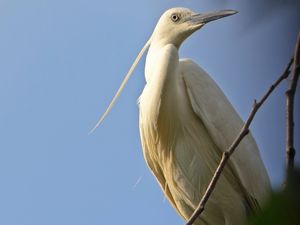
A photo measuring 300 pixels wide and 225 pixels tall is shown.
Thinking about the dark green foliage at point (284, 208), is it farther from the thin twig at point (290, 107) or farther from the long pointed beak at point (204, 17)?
the long pointed beak at point (204, 17)

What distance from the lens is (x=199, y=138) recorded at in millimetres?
3621

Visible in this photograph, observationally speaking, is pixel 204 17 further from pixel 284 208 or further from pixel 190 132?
pixel 284 208

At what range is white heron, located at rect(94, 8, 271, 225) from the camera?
350 centimetres

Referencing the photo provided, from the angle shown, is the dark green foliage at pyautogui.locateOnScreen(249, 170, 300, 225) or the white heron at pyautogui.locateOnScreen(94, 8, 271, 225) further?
the white heron at pyautogui.locateOnScreen(94, 8, 271, 225)

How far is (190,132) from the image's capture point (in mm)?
3656

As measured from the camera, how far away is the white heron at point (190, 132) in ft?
11.5

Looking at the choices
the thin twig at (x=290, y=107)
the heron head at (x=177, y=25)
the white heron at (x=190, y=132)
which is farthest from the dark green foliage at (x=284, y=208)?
the heron head at (x=177, y=25)

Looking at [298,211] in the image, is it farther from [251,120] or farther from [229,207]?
[229,207]

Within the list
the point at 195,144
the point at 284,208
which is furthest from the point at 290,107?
the point at 195,144

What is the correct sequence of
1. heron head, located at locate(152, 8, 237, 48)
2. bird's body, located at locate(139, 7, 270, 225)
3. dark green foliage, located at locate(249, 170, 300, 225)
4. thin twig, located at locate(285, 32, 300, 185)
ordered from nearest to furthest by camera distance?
dark green foliage, located at locate(249, 170, 300, 225), thin twig, located at locate(285, 32, 300, 185), bird's body, located at locate(139, 7, 270, 225), heron head, located at locate(152, 8, 237, 48)

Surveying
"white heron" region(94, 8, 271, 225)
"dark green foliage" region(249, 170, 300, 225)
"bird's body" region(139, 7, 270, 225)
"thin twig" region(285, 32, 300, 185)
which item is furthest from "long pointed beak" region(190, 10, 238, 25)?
"dark green foliage" region(249, 170, 300, 225)

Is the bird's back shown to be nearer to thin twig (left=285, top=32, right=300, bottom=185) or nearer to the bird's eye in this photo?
the bird's eye

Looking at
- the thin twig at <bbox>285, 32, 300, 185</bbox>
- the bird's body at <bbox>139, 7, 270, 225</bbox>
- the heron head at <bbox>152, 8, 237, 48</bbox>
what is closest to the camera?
the thin twig at <bbox>285, 32, 300, 185</bbox>

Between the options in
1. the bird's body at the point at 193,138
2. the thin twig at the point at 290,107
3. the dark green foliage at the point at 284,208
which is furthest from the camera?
the bird's body at the point at 193,138
